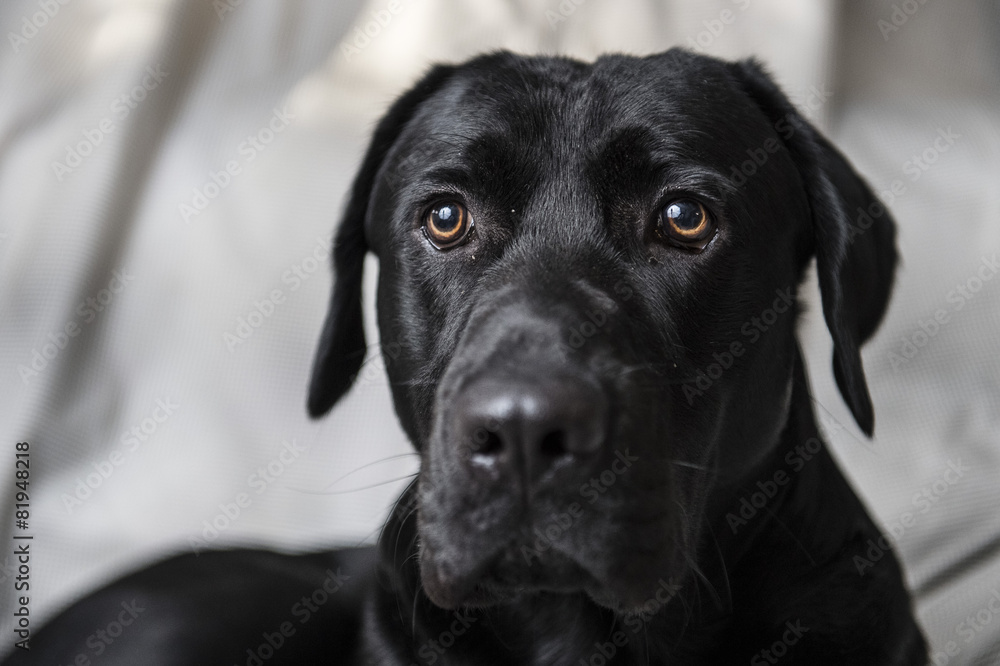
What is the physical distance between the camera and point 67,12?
276cm

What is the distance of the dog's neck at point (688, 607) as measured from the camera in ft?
5.24

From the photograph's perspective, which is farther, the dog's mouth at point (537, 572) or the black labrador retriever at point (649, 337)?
the black labrador retriever at point (649, 337)

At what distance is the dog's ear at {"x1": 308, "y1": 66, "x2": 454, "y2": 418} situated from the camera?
76.8 inches

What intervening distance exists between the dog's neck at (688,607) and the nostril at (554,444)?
49 cm

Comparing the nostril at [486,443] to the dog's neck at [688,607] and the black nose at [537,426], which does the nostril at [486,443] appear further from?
the dog's neck at [688,607]

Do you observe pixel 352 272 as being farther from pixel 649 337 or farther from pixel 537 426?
pixel 537 426

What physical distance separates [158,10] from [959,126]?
237 centimetres

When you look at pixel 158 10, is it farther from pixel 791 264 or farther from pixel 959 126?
pixel 959 126

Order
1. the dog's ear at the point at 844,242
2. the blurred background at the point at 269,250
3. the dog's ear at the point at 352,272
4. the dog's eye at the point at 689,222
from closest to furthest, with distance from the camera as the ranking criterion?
1. the dog's eye at the point at 689,222
2. the dog's ear at the point at 844,242
3. the dog's ear at the point at 352,272
4. the blurred background at the point at 269,250

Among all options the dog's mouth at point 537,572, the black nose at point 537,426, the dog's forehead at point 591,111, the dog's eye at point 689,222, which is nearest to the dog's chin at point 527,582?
the dog's mouth at point 537,572

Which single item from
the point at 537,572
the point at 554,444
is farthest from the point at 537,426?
the point at 537,572

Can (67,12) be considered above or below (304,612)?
above

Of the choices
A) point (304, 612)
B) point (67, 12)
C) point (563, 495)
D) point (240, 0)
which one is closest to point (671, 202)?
point (563, 495)

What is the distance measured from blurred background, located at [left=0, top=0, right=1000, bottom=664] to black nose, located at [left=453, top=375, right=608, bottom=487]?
4.82 feet
